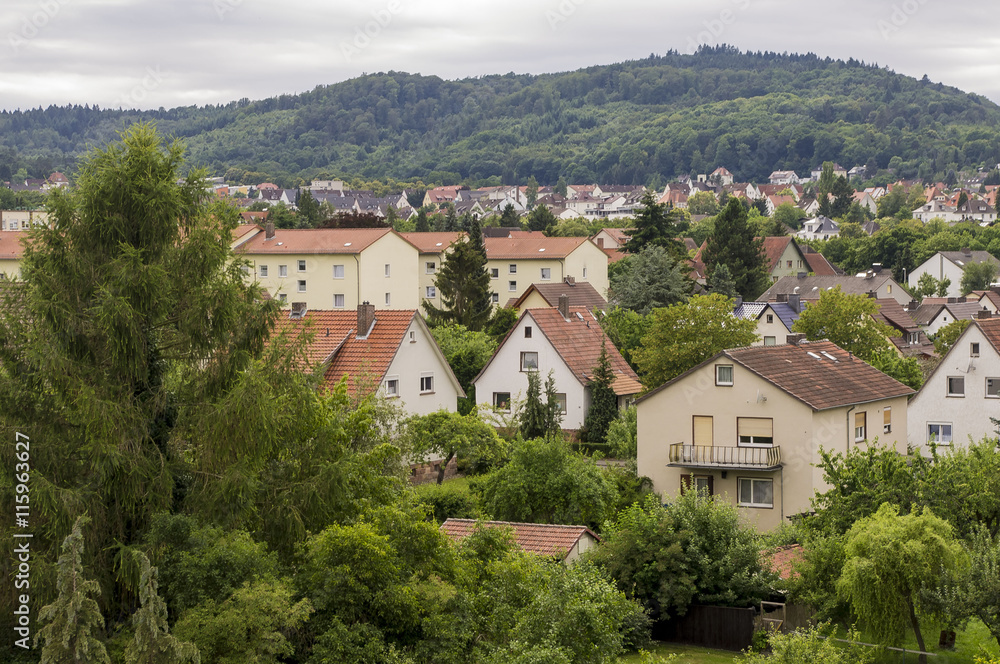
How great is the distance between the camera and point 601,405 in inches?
1859

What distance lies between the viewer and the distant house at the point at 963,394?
145ft

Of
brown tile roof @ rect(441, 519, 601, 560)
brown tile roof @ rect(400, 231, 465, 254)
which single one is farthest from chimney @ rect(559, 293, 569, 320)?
brown tile roof @ rect(400, 231, 465, 254)

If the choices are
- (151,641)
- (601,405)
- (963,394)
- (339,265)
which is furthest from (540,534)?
(339,265)

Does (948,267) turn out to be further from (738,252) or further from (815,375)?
(815,375)

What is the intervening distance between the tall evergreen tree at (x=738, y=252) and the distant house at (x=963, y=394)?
40.6m

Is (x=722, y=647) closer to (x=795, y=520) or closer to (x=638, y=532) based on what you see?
(x=638, y=532)

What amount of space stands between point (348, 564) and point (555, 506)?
14365 millimetres

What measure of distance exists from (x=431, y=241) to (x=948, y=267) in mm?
55402

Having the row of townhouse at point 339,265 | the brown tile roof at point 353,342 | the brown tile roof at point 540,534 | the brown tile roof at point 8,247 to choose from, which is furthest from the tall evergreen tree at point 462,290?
the brown tile roof at point 540,534

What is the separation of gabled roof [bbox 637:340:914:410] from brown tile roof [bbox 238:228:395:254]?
40313 mm

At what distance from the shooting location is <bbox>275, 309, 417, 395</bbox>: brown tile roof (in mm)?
38688

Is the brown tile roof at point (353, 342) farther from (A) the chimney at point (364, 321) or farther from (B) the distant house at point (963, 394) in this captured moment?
(B) the distant house at point (963, 394)

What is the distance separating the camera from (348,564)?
1712 cm

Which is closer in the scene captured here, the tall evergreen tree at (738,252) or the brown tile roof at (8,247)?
the brown tile roof at (8,247)
